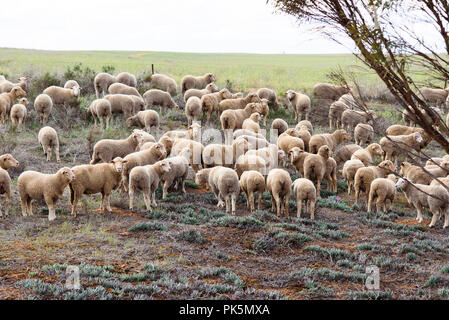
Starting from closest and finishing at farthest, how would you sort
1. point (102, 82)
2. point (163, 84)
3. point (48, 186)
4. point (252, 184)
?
point (48, 186), point (252, 184), point (102, 82), point (163, 84)

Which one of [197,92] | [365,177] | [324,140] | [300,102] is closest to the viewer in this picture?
[365,177]

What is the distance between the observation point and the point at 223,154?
15.7 meters

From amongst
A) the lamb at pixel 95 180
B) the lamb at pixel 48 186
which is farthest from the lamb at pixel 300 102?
the lamb at pixel 48 186

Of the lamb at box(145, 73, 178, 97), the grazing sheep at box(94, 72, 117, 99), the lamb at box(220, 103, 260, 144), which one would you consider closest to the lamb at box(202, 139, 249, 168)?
the lamb at box(220, 103, 260, 144)

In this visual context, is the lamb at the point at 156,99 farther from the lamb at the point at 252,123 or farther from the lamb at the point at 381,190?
the lamb at the point at 381,190

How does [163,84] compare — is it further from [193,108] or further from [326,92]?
[326,92]

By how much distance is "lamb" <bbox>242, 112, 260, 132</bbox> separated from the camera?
62.0 feet

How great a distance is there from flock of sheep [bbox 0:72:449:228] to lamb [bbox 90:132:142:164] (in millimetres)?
31

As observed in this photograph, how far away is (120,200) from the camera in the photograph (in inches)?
517

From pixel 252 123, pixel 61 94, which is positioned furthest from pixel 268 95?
pixel 61 94

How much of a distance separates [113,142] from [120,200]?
2.83m

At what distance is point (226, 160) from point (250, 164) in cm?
127

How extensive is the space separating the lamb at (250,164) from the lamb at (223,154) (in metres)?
0.68

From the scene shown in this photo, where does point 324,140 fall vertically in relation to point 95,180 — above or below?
above
